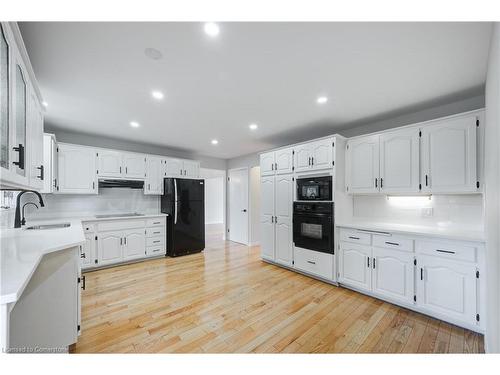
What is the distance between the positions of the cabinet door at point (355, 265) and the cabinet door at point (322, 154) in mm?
1155

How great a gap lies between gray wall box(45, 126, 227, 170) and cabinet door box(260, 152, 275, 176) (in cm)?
217

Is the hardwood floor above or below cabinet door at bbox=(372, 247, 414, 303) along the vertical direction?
below

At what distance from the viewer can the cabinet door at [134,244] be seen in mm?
3895

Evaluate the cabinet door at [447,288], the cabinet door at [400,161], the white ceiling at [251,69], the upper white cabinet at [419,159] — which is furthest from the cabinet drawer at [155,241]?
the cabinet door at [447,288]

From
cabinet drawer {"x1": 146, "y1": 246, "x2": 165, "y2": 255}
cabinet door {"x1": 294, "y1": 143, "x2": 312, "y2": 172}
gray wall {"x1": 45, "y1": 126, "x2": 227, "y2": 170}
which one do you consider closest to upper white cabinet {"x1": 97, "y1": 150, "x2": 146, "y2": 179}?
gray wall {"x1": 45, "y1": 126, "x2": 227, "y2": 170}

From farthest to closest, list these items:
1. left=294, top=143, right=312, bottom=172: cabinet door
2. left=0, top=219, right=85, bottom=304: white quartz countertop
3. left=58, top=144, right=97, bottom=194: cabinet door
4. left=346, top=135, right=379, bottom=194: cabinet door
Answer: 1. left=58, top=144, right=97, bottom=194: cabinet door
2. left=294, top=143, right=312, bottom=172: cabinet door
3. left=346, top=135, right=379, bottom=194: cabinet door
4. left=0, top=219, right=85, bottom=304: white quartz countertop

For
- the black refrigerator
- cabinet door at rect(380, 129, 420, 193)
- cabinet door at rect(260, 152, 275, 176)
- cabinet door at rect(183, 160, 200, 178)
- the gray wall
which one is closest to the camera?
cabinet door at rect(380, 129, 420, 193)

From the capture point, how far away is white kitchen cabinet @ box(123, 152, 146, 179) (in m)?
4.16

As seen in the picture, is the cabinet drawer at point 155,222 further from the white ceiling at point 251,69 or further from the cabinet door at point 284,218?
the cabinet door at point 284,218

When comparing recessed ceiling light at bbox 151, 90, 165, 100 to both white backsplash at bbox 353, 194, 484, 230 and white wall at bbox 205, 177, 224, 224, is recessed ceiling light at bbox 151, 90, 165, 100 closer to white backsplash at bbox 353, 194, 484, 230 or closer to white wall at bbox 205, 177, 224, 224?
white backsplash at bbox 353, 194, 484, 230

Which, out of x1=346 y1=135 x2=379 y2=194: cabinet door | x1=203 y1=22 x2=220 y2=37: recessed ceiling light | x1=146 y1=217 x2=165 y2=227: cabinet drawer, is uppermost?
x1=203 y1=22 x2=220 y2=37: recessed ceiling light

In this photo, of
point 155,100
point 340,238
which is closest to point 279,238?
point 340,238

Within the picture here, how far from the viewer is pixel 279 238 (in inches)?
152

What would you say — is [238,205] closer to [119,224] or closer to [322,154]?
[119,224]
